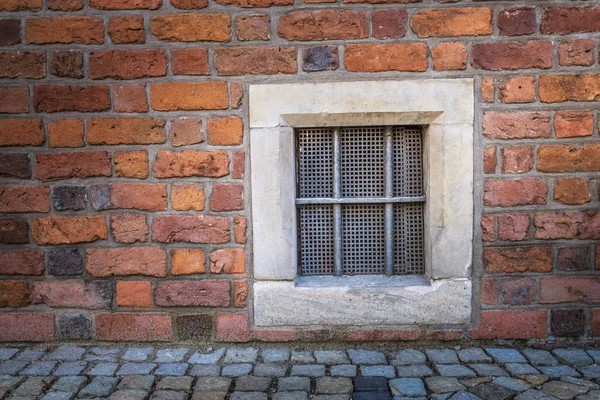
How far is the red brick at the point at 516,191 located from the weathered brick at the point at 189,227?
4.55ft

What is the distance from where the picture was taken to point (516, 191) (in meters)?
2.56

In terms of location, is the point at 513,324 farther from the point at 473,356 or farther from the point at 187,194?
the point at 187,194

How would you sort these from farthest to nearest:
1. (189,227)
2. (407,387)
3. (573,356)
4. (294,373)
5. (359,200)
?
(359,200)
(189,227)
(573,356)
(294,373)
(407,387)

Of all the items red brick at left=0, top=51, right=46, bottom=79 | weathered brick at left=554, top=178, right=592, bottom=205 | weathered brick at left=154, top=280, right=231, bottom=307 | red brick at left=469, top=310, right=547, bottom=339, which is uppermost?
red brick at left=0, top=51, right=46, bottom=79

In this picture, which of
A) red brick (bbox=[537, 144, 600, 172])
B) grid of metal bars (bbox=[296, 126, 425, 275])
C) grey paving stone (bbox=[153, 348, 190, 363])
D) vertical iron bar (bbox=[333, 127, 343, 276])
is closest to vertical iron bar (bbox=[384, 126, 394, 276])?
grid of metal bars (bbox=[296, 126, 425, 275])

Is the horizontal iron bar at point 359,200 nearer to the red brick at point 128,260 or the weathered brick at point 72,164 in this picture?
the red brick at point 128,260

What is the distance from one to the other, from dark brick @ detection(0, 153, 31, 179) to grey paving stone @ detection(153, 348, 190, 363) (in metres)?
1.16

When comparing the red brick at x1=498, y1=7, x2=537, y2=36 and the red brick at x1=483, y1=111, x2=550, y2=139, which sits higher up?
the red brick at x1=498, y1=7, x2=537, y2=36

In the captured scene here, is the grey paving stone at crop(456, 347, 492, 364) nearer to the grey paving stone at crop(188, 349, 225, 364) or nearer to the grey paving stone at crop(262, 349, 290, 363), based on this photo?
the grey paving stone at crop(262, 349, 290, 363)

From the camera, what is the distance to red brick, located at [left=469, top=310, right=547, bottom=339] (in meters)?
2.62

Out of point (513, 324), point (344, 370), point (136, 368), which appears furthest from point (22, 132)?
point (513, 324)

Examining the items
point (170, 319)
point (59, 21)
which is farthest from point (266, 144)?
point (59, 21)

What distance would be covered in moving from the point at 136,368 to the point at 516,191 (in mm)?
2118

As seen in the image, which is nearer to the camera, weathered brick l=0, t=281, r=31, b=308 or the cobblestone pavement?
the cobblestone pavement
